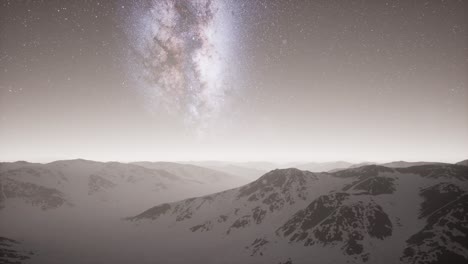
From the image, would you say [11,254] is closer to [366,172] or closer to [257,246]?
[257,246]

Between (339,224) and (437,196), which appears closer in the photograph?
(437,196)

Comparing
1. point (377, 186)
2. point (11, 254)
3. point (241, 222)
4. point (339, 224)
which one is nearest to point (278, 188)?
point (241, 222)

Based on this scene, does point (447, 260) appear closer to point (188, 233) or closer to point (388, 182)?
point (388, 182)

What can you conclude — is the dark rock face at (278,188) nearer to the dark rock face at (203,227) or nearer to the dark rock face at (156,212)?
the dark rock face at (203,227)

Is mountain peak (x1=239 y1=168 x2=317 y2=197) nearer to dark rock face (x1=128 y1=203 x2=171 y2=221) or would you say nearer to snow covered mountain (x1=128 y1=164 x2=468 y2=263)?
snow covered mountain (x1=128 y1=164 x2=468 y2=263)

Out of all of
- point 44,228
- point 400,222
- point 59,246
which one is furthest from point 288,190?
point 44,228

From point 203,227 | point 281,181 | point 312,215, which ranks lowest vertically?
point 203,227

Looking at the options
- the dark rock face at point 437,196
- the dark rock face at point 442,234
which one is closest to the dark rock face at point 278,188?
the dark rock face at point 437,196
